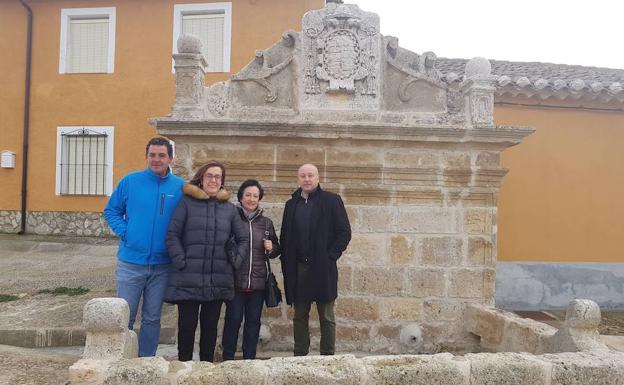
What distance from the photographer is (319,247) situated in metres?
3.73

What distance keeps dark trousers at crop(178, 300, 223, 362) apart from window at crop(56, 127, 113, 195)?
8669 millimetres

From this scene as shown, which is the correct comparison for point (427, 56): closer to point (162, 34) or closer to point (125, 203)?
point (125, 203)

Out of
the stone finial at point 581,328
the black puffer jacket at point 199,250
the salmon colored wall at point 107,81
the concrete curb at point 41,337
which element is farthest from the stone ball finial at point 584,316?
the salmon colored wall at point 107,81

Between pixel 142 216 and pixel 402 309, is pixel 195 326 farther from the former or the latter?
pixel 402 309

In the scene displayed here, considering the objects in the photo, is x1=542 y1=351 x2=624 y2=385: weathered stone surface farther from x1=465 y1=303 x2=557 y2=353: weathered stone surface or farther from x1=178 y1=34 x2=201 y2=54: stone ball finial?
x1=178 y1=34 x2=201 y2=54: stone ball finial

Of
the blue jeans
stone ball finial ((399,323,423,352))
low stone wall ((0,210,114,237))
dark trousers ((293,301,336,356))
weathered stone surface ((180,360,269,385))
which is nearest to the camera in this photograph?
weathered stone surface ((180,360,269,385))

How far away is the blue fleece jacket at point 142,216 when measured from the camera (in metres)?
3.37

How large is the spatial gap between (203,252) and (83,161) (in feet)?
30.5

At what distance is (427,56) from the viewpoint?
459 centimetres

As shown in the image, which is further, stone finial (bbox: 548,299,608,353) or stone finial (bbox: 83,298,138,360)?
stone finial (bbox: 548,299,608,353)

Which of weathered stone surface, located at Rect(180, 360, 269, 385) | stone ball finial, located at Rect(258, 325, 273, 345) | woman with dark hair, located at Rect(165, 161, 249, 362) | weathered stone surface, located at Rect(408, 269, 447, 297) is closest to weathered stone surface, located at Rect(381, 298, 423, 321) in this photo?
weathered stone surface, located at Rect(408, 269, 447, 297)

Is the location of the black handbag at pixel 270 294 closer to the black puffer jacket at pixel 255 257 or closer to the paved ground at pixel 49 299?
the black puffer jacket at pixel 255 257

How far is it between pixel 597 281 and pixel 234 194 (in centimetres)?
606

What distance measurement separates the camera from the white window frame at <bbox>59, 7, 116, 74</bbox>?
37.3 ft
